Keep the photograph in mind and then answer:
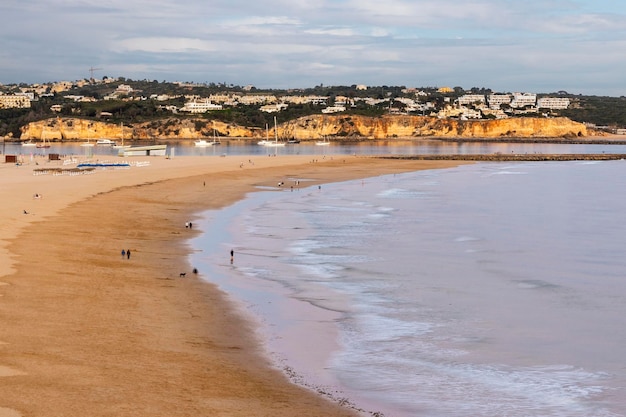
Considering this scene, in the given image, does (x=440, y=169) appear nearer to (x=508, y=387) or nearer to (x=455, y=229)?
(x=455, y=229)

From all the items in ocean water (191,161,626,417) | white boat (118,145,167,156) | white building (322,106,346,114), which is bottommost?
ocean water (191,161,626,417)

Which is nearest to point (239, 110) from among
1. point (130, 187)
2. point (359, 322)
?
point (130, 187)

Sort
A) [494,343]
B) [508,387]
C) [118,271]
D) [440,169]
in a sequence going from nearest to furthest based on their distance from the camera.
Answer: [508,387]
[494,343]
[118,271]
[440,169]

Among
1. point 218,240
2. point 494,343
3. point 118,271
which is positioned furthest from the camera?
point 218,240

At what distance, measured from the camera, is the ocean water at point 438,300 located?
10234 millimetres

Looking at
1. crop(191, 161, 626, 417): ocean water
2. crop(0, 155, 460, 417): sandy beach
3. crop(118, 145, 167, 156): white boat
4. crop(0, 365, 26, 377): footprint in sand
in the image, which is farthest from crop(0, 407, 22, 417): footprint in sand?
crop(118, 145, 167, 156): white boat

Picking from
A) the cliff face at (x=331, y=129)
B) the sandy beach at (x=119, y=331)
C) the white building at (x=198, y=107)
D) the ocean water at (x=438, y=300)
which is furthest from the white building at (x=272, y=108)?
the sandy beach at (x=119, y=331)

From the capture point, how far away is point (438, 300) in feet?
51.0

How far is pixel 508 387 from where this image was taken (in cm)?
1028

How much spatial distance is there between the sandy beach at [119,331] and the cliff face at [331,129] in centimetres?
12301

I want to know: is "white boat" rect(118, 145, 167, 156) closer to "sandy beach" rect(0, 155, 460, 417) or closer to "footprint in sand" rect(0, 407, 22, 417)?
"sandy beach" rect(0, 155, 460, 417)

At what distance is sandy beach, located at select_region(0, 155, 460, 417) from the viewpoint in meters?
8.69

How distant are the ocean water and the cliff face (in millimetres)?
118366

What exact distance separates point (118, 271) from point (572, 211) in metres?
22.6
